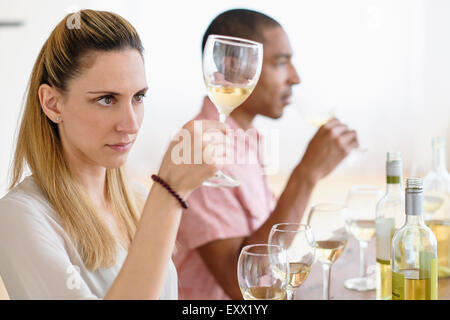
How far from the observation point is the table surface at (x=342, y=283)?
3.21 feet

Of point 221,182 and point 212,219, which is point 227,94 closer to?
point 221,182

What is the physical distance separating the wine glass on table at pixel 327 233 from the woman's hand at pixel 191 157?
28 centimetres

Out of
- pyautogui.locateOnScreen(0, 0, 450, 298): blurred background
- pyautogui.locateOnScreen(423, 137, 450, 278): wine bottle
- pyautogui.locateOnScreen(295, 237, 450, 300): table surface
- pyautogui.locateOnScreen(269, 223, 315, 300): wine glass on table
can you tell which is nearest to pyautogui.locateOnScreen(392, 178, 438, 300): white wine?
pyautogui.locateOnScreen(269, 223, 315, 300): wine glass on table

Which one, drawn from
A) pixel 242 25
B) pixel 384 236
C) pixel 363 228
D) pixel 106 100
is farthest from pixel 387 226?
pixel 242 25

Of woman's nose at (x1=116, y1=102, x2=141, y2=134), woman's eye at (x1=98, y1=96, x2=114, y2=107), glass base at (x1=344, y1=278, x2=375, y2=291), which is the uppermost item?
woman's eye at (x1=98, y1=96, x2=114, y2=107)

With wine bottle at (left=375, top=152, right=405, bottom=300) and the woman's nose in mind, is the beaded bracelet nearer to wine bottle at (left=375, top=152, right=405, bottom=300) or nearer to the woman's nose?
the woman's nose

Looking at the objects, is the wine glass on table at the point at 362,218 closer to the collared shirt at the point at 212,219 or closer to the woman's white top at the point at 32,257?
the collared shirt at the point at 212,219

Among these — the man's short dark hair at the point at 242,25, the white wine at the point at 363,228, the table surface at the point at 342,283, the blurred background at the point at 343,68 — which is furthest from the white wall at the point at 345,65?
the white wine at the point at 363,228

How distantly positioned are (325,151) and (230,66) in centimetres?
60

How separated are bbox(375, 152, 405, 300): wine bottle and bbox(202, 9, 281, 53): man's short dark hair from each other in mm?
703

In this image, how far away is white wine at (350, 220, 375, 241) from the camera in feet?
3.47
